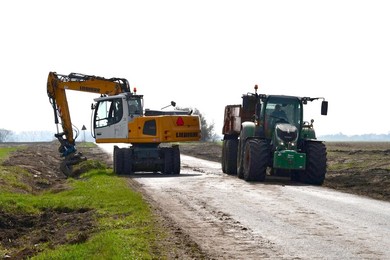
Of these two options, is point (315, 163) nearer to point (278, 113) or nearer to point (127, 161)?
point (278, 113)

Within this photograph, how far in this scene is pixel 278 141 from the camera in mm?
26156

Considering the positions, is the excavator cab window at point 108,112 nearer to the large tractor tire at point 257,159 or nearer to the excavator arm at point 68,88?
the excavator arm at point 68,88

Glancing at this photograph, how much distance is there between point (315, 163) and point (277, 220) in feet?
36.7

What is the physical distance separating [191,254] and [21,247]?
200 inches

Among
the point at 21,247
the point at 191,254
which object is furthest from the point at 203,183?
the point at 191,254

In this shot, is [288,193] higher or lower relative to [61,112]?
lower

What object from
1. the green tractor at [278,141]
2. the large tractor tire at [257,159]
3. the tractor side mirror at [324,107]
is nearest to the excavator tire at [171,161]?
the green tractor at [278,141]

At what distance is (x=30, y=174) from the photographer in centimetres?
3288

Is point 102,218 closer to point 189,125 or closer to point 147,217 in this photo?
point 147,217

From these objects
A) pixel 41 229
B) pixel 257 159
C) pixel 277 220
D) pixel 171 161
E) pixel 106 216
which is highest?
pixel 257 159

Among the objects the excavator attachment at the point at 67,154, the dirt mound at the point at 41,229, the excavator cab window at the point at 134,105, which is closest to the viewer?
the dirt mound at the point at 41,229

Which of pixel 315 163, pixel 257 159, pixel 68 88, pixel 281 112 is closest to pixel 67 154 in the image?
pixel 68 88

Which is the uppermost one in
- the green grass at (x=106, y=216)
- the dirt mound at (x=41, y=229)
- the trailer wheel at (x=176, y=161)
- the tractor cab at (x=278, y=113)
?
the tractor cab at (x=278, y=113)

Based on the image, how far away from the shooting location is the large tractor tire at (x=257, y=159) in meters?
25.3
